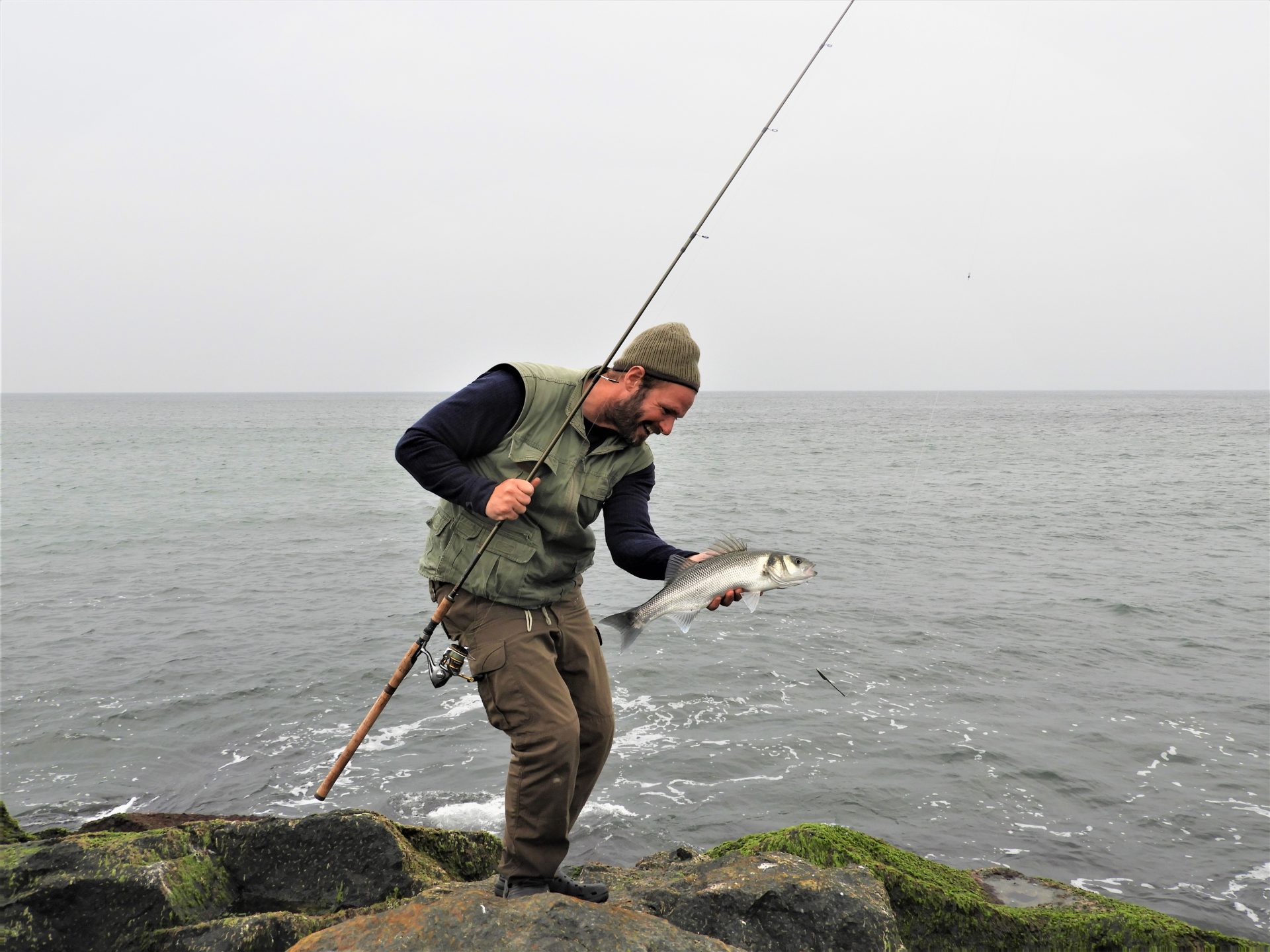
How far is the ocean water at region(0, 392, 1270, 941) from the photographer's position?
7.99 m

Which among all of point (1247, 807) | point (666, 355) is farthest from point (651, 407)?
point (1247, 807)

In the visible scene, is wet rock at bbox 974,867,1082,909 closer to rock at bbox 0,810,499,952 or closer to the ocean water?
the ocean water

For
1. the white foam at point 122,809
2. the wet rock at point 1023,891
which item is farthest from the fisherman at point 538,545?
the white foam at point 122,809

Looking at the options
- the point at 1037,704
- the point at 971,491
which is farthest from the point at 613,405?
the point at 971,491

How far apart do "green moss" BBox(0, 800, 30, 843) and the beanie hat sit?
3931 millimetres

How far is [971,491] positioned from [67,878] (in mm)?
31602

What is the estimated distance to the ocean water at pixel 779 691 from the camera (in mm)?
7992

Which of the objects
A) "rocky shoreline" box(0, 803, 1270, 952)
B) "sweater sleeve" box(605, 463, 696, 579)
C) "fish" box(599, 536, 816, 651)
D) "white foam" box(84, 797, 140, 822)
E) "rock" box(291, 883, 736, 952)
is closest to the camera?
"rock" box(291, 883, 736, 952)

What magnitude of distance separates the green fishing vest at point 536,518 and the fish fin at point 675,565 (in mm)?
377

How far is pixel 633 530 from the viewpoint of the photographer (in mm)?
4492

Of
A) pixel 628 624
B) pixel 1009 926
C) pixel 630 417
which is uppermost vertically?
pixel 630 417

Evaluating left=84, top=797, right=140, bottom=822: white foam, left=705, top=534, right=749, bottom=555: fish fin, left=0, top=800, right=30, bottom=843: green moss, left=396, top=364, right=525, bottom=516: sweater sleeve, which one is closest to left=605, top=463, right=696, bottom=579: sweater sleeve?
left=705, top=534, right=749, bottom=555: fish fin

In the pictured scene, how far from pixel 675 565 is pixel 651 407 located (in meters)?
0.74

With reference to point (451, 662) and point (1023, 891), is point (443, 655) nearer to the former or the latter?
point (451, 662)
